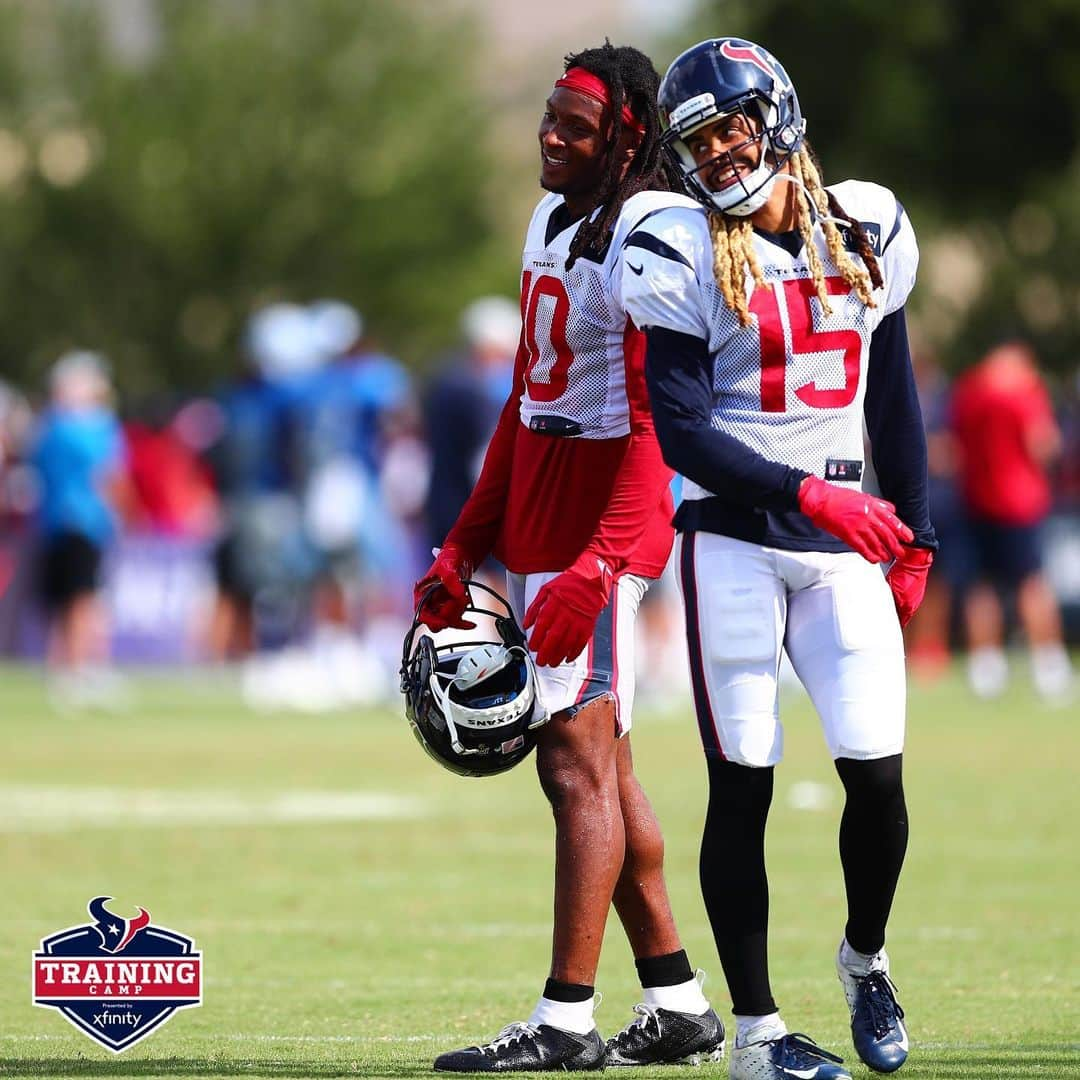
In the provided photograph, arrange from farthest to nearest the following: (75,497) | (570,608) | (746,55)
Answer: (75,497) → (570,608) → (746,55)

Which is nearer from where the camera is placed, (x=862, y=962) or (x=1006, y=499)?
(x=862, y=962)

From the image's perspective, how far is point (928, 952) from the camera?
271 inches

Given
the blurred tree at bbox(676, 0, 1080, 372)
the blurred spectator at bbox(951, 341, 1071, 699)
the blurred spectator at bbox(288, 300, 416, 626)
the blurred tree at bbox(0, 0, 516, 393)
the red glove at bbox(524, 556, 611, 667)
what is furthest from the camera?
the blurred tree at bbox(0, 0, 516, 393)

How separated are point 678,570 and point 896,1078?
1152mm

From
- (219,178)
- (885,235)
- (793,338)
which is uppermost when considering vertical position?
(219,178)

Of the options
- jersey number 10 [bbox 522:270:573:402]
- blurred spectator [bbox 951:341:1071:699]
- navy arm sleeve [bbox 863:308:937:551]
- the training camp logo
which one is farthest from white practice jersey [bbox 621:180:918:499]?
blurred spectator [bbox 951:341:1071:699]

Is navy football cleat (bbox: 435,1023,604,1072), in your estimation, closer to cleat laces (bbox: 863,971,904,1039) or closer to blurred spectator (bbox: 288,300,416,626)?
cleat laces (bbox: 863,971,904,1039)

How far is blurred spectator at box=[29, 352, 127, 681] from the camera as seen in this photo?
16609mm

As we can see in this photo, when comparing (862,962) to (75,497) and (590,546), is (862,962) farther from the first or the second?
(75,497)

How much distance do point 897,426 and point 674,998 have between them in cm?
139

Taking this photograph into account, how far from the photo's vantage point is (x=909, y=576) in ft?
17.5

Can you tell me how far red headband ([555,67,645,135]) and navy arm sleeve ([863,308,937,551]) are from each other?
2.61 feet

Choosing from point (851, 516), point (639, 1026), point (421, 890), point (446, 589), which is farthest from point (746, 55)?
point (421, 890)

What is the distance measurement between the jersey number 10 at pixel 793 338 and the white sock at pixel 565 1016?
137cm
